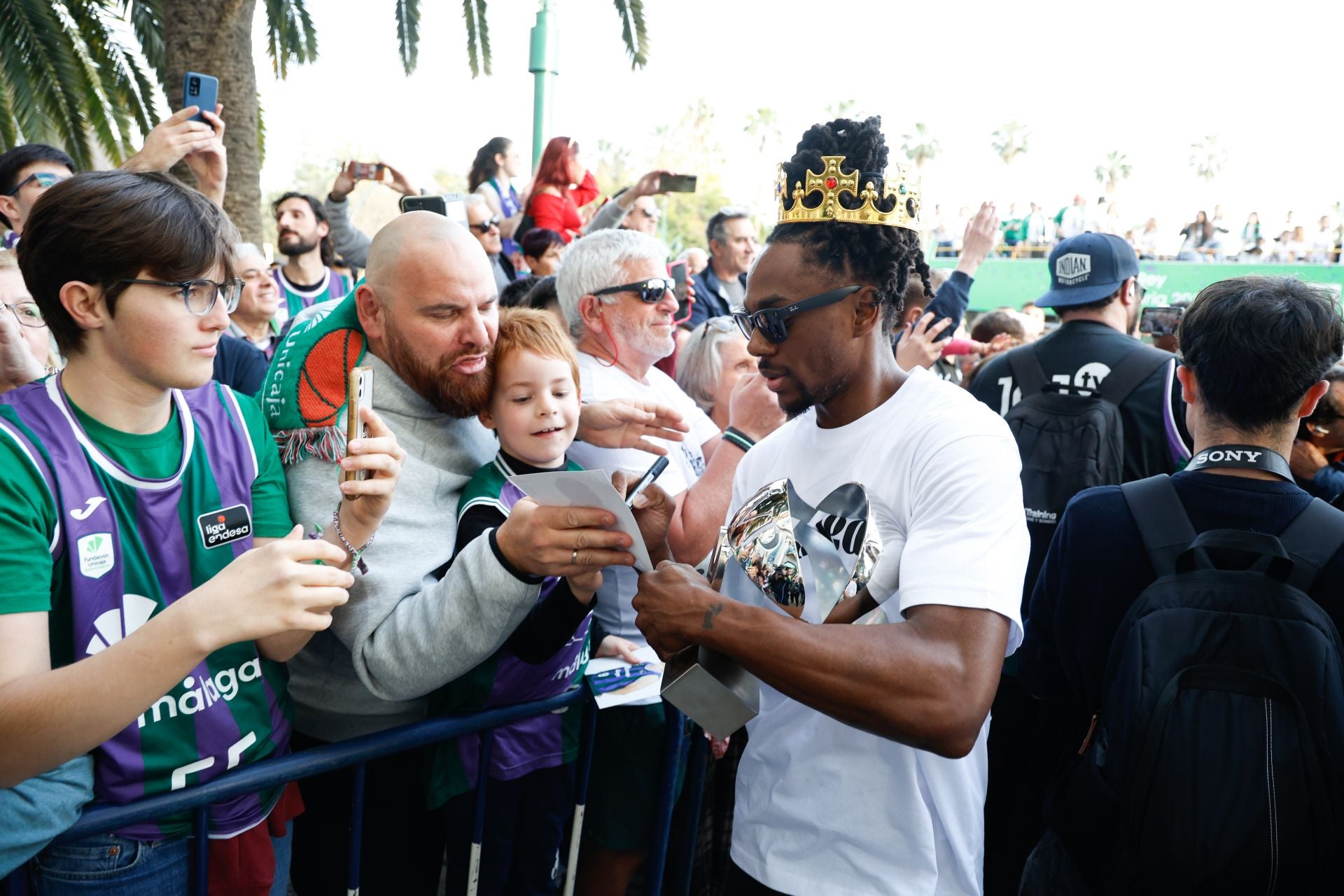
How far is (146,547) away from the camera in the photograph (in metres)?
1.74

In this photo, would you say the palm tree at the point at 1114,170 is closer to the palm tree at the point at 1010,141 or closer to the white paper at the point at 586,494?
the palm tree at the point at 1010,141

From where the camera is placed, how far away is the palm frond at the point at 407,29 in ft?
31.2

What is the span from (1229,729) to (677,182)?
4555mm

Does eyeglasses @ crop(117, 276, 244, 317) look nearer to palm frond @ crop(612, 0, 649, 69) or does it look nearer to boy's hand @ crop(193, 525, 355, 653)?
boy's hand @ crop(193, 525, 355, 653)

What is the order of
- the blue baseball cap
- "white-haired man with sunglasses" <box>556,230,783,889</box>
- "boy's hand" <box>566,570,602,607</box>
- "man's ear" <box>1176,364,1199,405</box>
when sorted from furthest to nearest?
the blue baseball cap < "white-haired man with sunglasses" <box>556,230,783,889</box> < "man's ear" <box>1176,364,1199,405</box> < "boy's hand" <box>566,570,602,607</box>

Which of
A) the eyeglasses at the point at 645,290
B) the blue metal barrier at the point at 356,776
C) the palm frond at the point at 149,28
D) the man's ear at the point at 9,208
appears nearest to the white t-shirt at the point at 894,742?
the blue metal barrier at the point at 356,776

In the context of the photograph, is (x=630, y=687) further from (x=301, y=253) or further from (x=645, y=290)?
(x=301, y=253)

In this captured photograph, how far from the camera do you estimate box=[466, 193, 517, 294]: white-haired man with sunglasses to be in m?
5.45

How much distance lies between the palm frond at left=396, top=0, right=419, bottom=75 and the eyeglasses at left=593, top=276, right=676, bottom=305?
7.57 m

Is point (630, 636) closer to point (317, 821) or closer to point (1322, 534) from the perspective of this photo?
point (317, 821)

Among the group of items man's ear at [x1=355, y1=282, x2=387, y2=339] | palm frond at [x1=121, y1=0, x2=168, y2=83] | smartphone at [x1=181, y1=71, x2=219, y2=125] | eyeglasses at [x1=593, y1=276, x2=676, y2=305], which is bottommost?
eyeglasses at [x1=593, y1=276, x2=676, y2=305]

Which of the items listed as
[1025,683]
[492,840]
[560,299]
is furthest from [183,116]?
[1025,683]

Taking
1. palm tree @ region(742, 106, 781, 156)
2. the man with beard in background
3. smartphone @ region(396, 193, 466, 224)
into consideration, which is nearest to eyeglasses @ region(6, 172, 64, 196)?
the man with beard in background

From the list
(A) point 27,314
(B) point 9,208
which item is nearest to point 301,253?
(B) point 9,208
